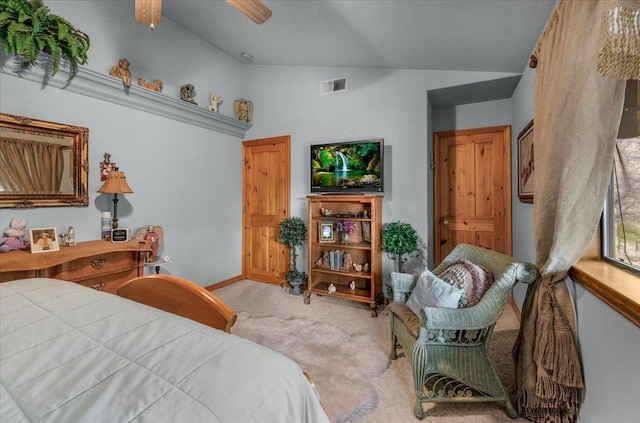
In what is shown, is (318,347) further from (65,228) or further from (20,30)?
(20,30)

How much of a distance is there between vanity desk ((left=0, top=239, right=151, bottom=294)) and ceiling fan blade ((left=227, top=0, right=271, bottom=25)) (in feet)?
6.70

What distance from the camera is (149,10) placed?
1721mm

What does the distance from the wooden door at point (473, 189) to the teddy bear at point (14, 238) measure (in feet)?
13.3

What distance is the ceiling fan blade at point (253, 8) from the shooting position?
1.77m

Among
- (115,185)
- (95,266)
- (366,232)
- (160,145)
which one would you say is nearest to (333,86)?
(366,232)

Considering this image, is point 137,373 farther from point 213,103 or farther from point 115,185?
point 213,103

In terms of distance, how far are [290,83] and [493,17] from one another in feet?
8.12

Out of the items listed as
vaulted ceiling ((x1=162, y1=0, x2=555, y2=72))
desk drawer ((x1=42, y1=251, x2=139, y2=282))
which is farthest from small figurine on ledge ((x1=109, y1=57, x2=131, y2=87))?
desk drawer ((x1=42, y1=251, x2=139, y2=282))

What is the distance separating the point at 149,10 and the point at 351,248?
2.58 metres

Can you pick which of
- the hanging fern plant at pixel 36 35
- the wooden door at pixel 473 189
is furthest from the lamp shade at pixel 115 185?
the wooden door at pixel 473 189

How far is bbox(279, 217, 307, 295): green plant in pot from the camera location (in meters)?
3.50

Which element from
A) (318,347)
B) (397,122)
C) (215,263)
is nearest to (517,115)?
(397,122)

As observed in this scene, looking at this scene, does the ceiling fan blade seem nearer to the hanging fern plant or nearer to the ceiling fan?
the ceiling fan

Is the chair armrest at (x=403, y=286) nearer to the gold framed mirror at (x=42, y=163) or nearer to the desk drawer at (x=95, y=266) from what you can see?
the desk drawer at (x=95, y=266)
